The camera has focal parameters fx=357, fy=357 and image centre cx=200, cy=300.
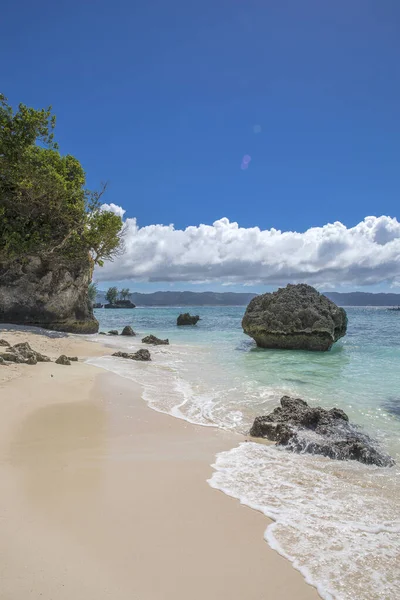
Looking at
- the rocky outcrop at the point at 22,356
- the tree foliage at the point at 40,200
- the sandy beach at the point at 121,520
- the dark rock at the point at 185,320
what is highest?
the tree foliage at the point at 40,200

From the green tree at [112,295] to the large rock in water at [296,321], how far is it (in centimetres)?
11539

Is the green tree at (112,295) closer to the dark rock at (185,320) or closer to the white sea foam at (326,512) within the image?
the dark rock at (185,320)

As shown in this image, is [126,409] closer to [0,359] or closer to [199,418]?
[199,418]

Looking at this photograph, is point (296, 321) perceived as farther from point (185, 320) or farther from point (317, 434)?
point (185, 320)

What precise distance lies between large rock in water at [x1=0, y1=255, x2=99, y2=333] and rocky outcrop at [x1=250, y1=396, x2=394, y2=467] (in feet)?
71.7

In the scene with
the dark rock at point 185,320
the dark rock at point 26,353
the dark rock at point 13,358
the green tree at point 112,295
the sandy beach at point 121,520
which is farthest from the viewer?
the green tree at point 112,295

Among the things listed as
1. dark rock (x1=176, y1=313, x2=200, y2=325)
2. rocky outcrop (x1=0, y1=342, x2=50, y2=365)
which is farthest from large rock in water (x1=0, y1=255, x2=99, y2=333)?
dark rock (x1=176, y1=313, x2=200, y2=325)

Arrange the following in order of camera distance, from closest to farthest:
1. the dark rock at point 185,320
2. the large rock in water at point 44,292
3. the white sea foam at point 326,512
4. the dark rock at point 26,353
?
the white sea foam at point 326,512
the dark rock at point 26,353
the large rock in water at point 44,292
the dark rock at point 185,320

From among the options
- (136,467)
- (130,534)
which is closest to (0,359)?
(136,467)

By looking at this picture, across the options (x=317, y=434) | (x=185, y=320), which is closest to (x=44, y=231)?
(x=317, y=434)

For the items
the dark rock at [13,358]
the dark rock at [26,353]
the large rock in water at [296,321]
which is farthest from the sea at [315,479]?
the large rock in water at [296,321]

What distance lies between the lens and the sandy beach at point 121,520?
238cm

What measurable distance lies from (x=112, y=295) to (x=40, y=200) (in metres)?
114

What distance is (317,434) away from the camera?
6.18 meters
